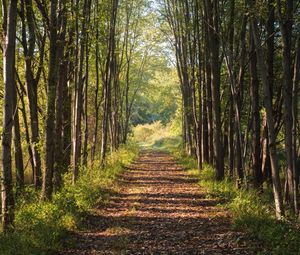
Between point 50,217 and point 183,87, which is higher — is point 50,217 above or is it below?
below

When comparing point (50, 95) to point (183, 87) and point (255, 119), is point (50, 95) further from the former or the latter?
point (183, 87)

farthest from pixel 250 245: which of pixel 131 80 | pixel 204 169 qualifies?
pixel 131 80

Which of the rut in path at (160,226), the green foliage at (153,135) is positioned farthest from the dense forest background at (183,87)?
the green foliage at (153,135)

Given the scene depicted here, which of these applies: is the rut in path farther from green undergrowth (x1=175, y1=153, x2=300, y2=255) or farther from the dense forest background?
the dense forest background

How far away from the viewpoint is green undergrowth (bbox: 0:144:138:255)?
7.51m

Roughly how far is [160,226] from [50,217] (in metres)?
2.51

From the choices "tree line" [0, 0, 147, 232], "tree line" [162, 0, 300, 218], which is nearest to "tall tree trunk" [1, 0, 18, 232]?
"tree line" [0, 0, 147, 232]

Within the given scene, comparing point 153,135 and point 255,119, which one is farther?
point 153,135

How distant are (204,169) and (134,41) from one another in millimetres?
19195

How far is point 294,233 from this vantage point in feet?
26.2

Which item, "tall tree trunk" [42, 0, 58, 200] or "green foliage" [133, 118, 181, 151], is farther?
"green foliage" [133, 118, 181, 151]

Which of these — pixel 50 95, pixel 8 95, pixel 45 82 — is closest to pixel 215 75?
pixel 45 82

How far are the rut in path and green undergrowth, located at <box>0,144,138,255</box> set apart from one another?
1.15 feet

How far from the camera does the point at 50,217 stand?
9273 millimetres
